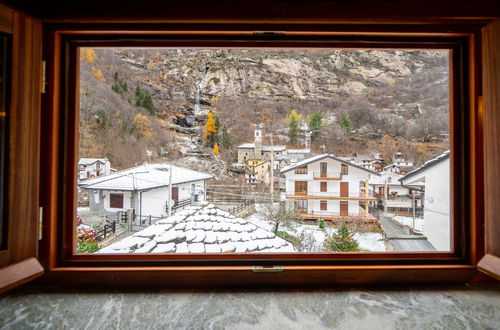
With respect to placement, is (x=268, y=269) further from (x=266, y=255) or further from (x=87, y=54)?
(x=87, y=54)

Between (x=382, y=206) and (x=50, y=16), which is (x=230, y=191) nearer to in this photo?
(x=382, y=206)

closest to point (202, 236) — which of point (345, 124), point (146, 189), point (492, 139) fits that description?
point (146, 189)

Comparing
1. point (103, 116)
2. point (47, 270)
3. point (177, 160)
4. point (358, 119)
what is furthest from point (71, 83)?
point (358, 119)

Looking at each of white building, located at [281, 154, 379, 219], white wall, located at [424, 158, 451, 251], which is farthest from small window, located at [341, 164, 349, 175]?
white wall, located at [424, 158, 451, 251]

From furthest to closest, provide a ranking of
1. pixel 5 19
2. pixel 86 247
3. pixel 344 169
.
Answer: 1. pixel 344 169
2. pixel 86 247
3. pixel 5 19

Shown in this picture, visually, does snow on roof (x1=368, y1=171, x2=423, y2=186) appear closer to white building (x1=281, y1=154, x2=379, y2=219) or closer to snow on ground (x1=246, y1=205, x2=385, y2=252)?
white building (x1=281, y1=154, x2=379, y2=219)

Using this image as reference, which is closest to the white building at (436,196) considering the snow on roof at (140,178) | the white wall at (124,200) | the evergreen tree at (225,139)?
the evergreen tree at (225,139)

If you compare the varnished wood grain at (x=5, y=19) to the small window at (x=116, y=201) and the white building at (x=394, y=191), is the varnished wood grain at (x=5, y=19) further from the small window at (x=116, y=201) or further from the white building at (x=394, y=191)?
the white building at (x=394, y=191)
